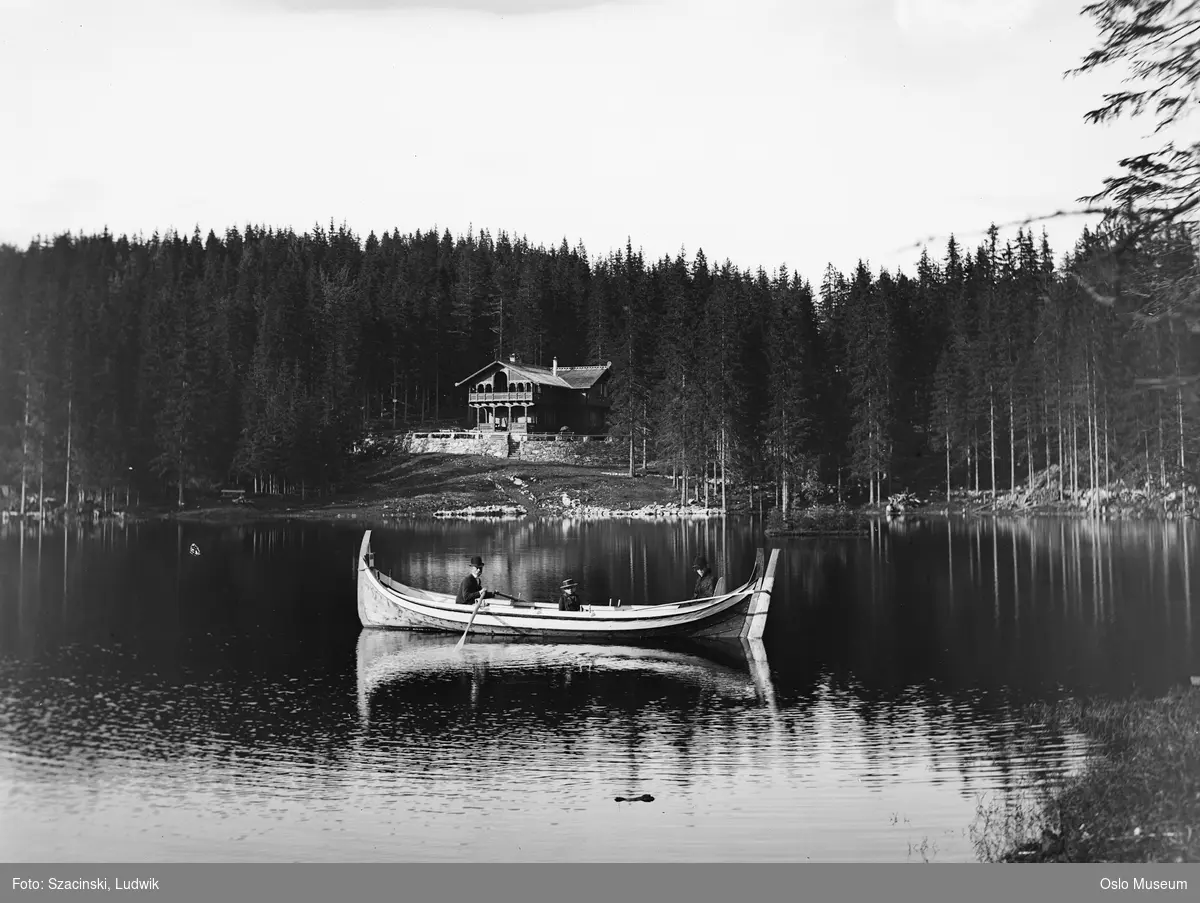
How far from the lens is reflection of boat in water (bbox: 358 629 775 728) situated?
82.0 feet

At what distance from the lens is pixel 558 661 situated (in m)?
27.6

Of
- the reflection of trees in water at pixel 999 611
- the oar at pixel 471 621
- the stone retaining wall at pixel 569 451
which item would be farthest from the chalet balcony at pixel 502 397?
the oar at pixel 471 621

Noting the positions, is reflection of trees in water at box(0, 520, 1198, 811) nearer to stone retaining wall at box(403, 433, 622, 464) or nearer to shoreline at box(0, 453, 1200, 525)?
shoreline at box(0, 453, 1200, 525)

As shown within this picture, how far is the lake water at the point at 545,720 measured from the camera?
14.6m

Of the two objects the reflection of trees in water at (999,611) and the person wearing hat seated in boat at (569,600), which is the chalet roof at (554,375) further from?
the person wearing hat seated in boat at (569,600)

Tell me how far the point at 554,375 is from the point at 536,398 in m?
6.70

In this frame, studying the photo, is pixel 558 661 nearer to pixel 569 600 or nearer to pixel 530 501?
pixel 569 600

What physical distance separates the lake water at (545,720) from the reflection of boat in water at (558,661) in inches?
5.1

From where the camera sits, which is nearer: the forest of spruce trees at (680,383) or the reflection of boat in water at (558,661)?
the reflection of boat in water at (558,661)

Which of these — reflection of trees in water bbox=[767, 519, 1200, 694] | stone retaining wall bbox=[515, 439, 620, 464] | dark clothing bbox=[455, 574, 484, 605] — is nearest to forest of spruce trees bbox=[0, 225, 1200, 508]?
stone retaining wall bbox=[515, 439, 620, 464]

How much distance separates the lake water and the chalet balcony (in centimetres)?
6412

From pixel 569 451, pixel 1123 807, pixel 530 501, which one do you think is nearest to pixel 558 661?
pixel 1123 807

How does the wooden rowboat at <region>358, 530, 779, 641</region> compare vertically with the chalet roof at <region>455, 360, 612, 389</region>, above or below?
below

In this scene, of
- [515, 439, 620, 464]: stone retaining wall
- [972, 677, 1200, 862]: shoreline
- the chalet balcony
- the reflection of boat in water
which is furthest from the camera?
the chalet balcony
